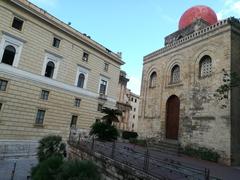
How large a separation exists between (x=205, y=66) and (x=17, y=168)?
1551 centimetres

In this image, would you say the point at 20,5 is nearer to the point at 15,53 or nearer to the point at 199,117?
the point at 15,53

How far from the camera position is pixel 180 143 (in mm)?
15578

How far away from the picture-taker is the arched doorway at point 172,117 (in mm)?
16969

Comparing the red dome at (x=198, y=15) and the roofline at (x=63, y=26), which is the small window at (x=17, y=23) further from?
the red dome at (x=198, y=15)

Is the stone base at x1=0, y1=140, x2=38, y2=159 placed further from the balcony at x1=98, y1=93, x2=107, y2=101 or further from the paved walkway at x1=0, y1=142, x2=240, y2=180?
the balcony at x1=98, y1=93, x2=107, y2=101

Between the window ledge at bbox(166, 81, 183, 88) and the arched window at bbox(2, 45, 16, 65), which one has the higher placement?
the arched window at bbox(2, 45, 16, 65)

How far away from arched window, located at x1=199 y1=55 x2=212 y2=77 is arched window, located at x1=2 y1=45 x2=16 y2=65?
52.2ft

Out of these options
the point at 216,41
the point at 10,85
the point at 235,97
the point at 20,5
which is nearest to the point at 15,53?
the point at 10,85

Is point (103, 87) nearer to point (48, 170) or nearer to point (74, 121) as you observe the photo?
point (74, 121)

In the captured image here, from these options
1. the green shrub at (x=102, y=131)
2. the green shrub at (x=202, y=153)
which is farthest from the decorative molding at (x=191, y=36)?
the green shrub at (x=102, y=131)

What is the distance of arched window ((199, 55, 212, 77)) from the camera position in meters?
15.3

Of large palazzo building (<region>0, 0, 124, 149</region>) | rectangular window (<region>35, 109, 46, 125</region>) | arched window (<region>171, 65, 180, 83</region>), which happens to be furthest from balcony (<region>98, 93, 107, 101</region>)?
arched window (<region>171, 65, 180, 83</region>)

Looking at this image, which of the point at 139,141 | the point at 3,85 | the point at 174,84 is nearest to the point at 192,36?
the point at 174,84

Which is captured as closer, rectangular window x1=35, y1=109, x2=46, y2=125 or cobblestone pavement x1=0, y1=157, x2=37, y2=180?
cobblestone pavement x1=0, y1=157, x2=37, y2=180
